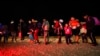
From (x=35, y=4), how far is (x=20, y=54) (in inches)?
1368

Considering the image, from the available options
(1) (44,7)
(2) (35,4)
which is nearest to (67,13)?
(1) (44,7)

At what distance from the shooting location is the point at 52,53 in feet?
55.9

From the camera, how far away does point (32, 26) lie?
21875 millimetres

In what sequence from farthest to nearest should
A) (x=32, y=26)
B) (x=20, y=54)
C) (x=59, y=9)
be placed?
(x=59, y=9) → (x=32, y=26) → (x=20, y=54)

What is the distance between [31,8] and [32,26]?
27938 millimetres

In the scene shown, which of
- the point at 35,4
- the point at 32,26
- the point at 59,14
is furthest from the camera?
the point at 35,4

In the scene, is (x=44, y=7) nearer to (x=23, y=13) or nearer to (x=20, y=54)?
(x=23, y=13)

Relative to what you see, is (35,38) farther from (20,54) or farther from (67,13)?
(67,13)

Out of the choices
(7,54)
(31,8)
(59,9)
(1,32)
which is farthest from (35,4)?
(7,54)

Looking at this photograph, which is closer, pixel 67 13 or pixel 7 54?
pixel 7 54

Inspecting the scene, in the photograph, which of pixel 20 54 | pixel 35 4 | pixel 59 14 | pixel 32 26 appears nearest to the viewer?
pixel 20 54

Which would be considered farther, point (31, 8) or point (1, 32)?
point (31, 8)

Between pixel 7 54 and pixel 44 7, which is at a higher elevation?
pixel 44 7

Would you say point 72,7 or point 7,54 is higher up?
point 72,7
